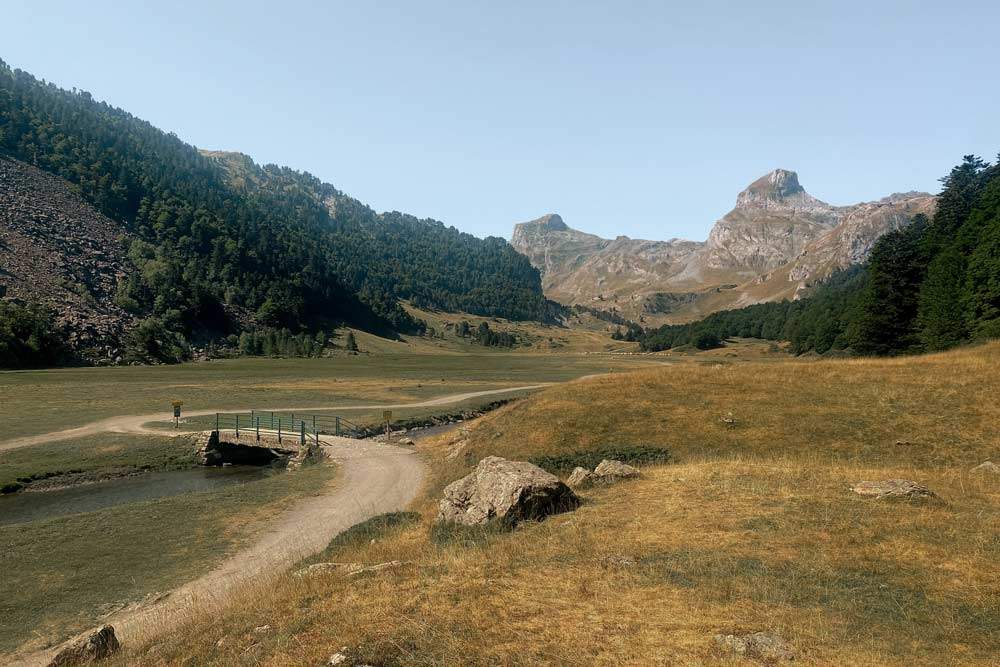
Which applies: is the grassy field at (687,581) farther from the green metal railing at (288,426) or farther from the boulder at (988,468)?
the green metal railing at (288,426)

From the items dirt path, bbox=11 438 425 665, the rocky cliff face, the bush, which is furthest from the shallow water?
the rocky cliff face

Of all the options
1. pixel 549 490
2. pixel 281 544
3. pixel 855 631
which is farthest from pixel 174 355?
pixel 855 631

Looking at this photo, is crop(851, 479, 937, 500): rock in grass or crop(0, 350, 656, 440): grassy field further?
crop(0, 350, 656, 440): grassy field

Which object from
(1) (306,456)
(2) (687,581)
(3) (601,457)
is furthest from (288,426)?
(2) (687,581)

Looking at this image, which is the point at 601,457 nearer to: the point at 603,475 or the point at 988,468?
the point at 603,475

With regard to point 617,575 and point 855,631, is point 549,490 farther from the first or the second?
point 855,631

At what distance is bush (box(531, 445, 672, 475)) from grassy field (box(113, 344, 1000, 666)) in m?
1.81

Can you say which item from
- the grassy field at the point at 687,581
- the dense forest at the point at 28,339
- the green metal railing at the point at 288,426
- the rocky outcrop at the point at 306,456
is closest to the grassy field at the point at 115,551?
the rocky outcrop at the point at 306,456

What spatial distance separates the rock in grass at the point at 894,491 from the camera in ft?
49.9

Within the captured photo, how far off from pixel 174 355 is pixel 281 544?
140579mm

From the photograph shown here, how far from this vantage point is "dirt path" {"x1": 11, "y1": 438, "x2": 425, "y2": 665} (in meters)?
13.6

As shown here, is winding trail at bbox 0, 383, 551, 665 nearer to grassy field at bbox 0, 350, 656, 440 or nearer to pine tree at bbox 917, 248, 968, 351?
grassy field at bbox 0, 350, 656, 440

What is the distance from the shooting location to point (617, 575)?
11211 millimetres

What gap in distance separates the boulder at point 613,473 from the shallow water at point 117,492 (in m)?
24.9
